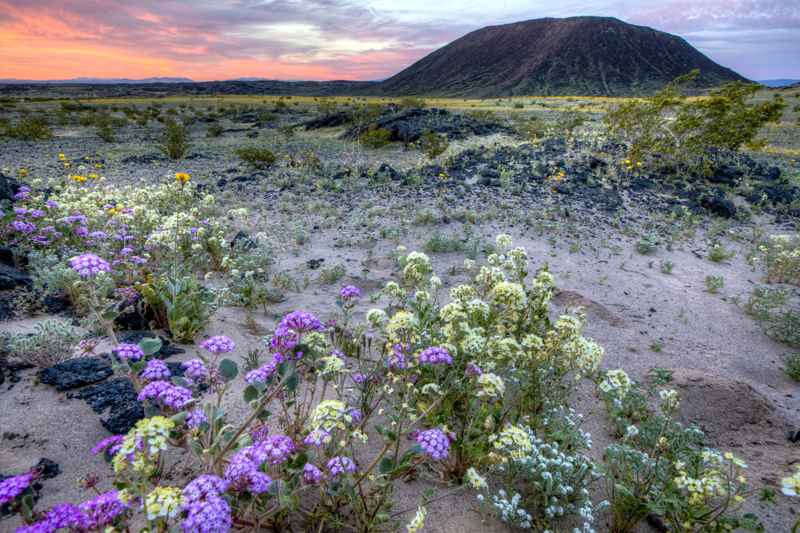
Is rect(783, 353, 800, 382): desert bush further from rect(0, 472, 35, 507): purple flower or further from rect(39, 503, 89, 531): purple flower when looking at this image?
rect(0, 472, 35, 507): purple flower

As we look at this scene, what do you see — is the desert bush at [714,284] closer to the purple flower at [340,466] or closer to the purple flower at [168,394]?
the purple flower at [340,466]

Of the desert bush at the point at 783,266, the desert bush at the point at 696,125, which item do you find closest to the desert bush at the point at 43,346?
the desert bush at the point at 783,266

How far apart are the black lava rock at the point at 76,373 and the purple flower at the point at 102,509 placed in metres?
2.22

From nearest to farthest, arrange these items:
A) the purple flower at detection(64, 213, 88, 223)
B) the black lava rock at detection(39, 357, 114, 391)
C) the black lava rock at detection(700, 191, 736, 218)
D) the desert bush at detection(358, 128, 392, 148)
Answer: the black lava rock at detection(39, 357, 114, 391) → the purple flower at detection(64, 213, 88, 223) → the black lava rock at detection(700, 191, 736, 218) → the desert bush at detection(358, 128, 392, 148)

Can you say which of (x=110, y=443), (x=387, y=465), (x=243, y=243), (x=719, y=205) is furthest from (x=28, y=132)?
(x=719, y=205)

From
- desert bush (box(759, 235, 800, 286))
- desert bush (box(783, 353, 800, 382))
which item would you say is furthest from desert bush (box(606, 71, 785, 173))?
desert bush (box(783, 353, 800, 382))

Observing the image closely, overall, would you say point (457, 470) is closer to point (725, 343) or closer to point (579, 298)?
point (579, 298)

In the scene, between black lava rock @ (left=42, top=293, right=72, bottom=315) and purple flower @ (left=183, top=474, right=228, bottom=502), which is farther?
black lava rock @ (left=42, top=293, right=72, bottom=315)

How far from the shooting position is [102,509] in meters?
1.99

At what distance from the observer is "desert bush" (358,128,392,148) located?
19312 mm

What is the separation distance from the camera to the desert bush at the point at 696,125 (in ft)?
45.0

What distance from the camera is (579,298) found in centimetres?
635

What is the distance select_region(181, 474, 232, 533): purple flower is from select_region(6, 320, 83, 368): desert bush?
2987mm

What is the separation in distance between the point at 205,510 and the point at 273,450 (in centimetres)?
48
